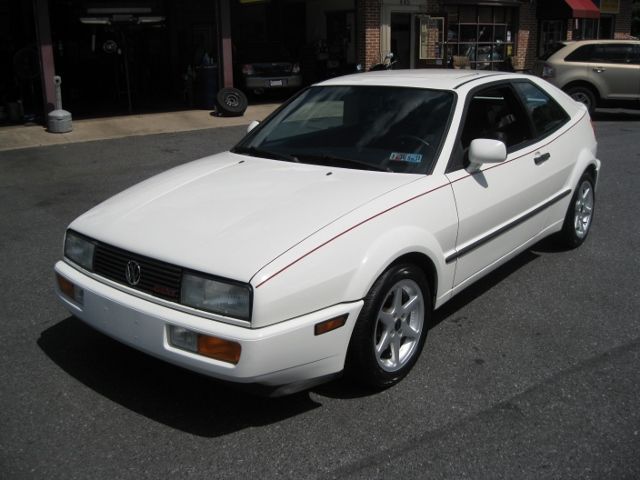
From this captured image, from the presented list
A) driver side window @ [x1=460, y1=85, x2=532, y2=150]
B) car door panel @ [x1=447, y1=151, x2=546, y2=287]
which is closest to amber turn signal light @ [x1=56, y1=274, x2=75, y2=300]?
car door panel @ [x1=447, y1=151, x2=546, y2=287]

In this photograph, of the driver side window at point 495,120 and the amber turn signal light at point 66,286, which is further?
the driver side window at point 495,120

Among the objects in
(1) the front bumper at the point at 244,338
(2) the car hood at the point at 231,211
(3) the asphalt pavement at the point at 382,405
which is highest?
(2) the car hood at the point at 231,211

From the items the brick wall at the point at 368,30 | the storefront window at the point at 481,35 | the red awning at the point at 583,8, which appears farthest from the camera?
the red awning at the point at 583,8

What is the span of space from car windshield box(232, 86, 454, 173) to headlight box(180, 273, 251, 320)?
4.44ft

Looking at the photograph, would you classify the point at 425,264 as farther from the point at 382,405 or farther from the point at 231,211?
the point at 231,211

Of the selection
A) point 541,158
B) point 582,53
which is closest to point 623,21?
point 582,53

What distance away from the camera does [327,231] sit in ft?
10.1

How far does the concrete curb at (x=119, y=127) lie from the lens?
1166 cm

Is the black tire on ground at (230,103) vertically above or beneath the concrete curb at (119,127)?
above

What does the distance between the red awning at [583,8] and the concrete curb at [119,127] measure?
35.9ft

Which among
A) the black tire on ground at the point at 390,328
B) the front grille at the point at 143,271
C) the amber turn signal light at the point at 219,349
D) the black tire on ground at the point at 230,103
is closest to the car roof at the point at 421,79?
the black tire on ground at the point at 390,328

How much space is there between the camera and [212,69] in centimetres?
1478

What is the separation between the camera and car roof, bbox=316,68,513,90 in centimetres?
427

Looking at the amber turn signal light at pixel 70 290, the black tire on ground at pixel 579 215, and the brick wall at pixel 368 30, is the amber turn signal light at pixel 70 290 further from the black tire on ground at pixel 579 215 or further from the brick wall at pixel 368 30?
the brick wall at pixel 368 30
